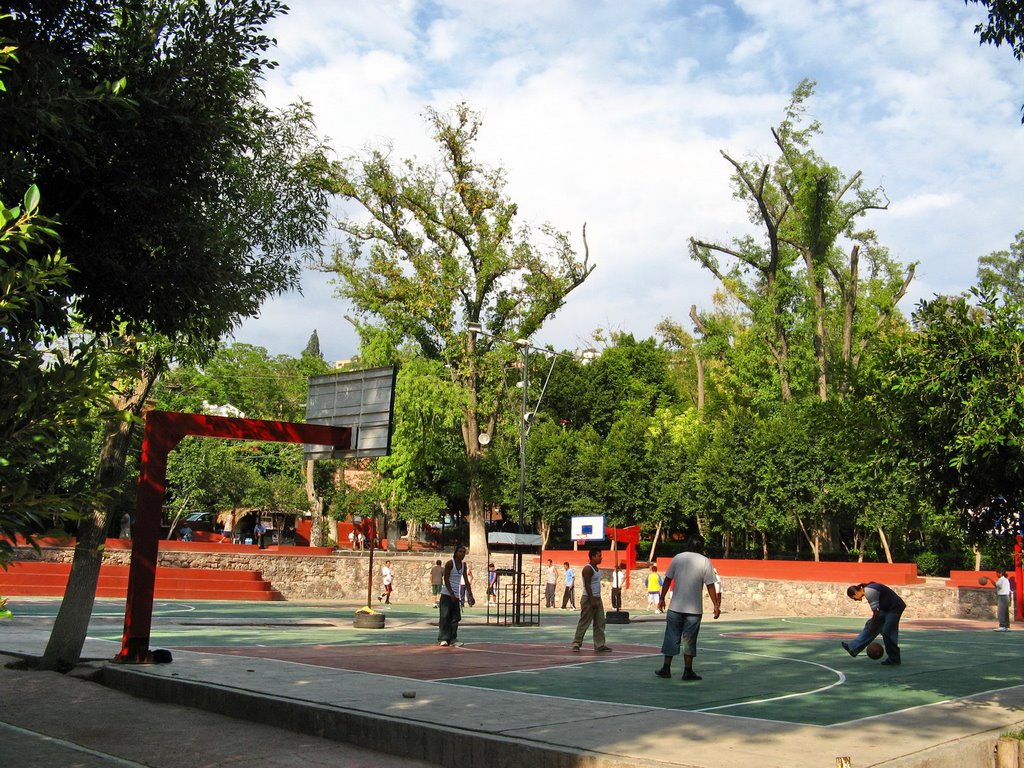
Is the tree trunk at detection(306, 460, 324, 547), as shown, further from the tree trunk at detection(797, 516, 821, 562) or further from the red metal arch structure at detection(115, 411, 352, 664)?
the red metal arch structure at detection(115, 411, 352, 664)

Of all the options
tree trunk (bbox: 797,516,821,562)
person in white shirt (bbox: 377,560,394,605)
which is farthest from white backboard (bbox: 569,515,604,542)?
tree trunk (bbox: 797,516,821,562)

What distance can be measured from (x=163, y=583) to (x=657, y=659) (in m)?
23.6

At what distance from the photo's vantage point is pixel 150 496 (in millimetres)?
12484

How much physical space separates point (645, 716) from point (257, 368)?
58059 millimetres

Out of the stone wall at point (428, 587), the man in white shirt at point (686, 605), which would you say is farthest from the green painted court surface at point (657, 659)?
the stone wall at point (428, 587)

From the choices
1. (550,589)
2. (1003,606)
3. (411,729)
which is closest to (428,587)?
(550,589)

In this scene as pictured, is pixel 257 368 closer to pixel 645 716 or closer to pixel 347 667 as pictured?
pixel 347 667

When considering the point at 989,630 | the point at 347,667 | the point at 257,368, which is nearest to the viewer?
the point at 347,667

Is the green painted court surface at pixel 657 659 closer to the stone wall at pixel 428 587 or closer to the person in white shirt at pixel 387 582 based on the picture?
the stone wall at pixel 428 587

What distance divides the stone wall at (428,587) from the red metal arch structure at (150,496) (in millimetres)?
16843

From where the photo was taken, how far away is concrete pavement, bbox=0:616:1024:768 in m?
7.00

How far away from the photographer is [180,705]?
10188 millimetres

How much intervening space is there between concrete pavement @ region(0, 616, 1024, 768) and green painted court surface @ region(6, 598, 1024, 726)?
658 millimetres

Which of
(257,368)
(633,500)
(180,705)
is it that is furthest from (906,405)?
(257,368)
